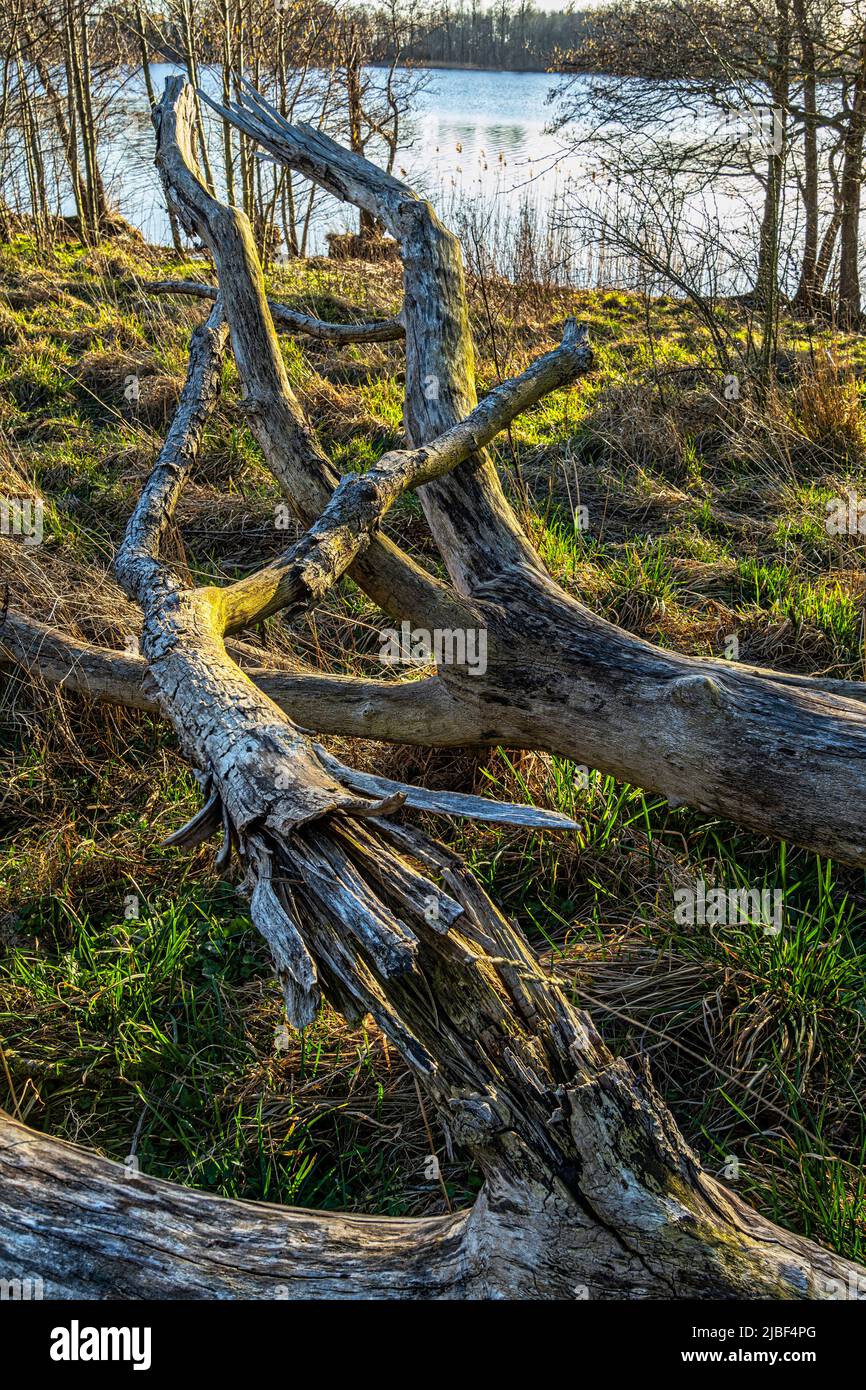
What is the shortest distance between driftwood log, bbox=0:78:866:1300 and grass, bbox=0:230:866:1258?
14.2 inches

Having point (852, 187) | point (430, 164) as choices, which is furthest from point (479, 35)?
point (852, 187)

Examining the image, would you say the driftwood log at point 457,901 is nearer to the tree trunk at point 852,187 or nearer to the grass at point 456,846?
the grass at point 456,846

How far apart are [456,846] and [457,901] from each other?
1.36m

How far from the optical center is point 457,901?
1.83m

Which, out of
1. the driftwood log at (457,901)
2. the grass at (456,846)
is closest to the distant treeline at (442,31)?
the grass at (456,846)

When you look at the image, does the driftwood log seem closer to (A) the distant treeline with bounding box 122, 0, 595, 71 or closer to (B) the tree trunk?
(B) the tree trunk

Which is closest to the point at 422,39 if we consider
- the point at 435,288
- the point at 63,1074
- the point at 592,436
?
the point at 592,436

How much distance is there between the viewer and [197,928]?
2984 mm

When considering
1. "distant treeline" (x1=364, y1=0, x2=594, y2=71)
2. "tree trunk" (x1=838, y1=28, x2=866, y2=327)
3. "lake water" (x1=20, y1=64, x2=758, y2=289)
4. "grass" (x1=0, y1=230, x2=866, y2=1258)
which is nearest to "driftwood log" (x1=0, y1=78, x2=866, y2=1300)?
"grass" (x1=0, y1=230, x2=866, y2=1258)

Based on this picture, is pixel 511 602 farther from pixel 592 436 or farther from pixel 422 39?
pixel 422 39

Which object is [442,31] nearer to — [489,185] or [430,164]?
[430,164]

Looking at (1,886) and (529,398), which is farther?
(529,398)
